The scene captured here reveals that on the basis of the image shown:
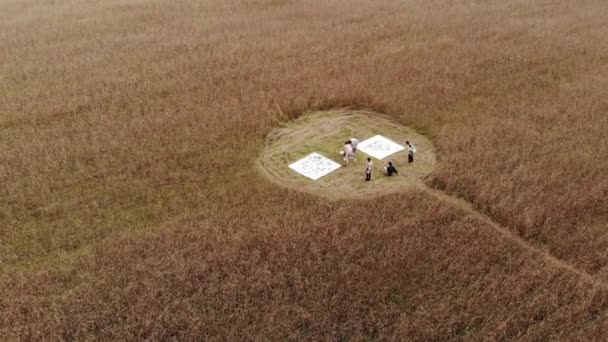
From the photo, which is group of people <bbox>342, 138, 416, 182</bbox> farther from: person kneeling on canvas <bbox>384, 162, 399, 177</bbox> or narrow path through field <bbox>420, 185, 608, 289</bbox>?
narrow path through field <bbox>420, 185, 608, 289</bbox>

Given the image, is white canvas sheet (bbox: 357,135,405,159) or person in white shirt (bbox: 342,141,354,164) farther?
white canvas sheet (bbox: 357,135,405,159)

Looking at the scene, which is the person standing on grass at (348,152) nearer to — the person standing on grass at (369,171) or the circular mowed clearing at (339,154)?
the circular mowed clearing at (339,154)

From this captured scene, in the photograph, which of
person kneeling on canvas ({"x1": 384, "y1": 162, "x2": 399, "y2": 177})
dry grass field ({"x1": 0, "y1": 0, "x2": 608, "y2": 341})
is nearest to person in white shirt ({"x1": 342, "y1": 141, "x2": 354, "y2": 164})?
person kneeling on canvas ({"x1": 384, "y1": 162, "x2": 399, "y2": 177})

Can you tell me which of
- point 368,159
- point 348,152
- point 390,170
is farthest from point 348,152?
point 390,170

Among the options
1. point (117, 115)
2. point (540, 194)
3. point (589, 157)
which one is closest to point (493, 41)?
point (589, 157)

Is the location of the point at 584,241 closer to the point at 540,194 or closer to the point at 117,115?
the point at 540,194

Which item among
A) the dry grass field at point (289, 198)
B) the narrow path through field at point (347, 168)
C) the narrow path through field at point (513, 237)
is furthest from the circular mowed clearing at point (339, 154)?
the narrow path through field at point (513, 237)
